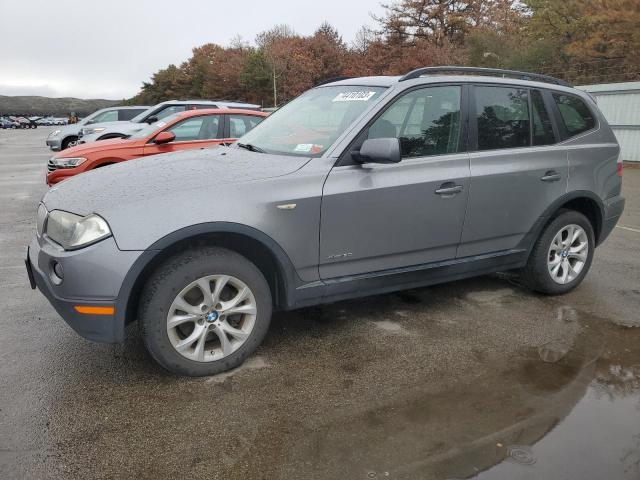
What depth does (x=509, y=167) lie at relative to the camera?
4.20m

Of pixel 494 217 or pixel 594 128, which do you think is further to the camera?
pixel 594 128

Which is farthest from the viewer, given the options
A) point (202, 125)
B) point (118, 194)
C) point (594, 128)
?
point (202, 125)

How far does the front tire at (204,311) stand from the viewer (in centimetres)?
308

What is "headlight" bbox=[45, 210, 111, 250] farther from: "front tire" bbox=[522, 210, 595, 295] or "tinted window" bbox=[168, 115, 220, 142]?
"tinted window" bbox=[168, 115, 220, 142]

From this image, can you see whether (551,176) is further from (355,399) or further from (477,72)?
(355,399)

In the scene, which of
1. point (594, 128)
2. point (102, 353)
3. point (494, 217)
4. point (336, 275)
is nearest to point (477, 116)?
point (494, 217)

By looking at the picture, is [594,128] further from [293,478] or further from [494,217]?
[293,478]

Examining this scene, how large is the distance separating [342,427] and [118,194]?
180 centimetres

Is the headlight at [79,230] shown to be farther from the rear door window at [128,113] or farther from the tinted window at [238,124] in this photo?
the rear door window at [128,113]

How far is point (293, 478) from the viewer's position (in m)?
2.39

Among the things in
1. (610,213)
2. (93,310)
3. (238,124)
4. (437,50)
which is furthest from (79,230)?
(437,50)

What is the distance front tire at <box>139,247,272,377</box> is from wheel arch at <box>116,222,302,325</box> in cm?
6

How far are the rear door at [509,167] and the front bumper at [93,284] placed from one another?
2.44 metres

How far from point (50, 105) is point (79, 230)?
522 feet
